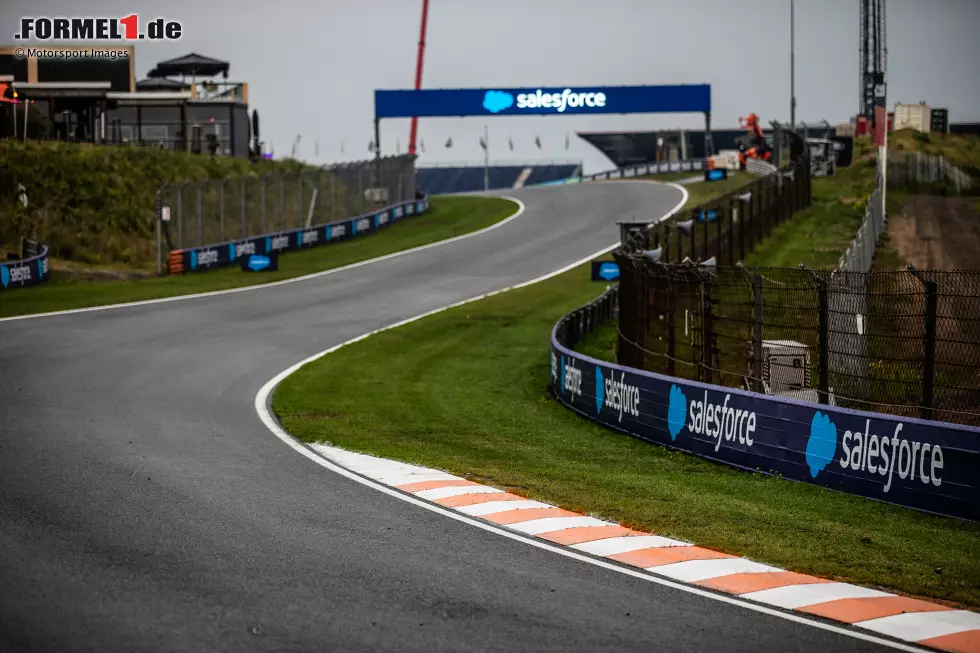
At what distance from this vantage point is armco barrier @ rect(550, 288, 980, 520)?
12.5 metres

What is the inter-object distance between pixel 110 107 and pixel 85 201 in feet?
44.4

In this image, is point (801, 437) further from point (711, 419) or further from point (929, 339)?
point (929, 339)

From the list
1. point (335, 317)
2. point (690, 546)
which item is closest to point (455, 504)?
point (690, 546)

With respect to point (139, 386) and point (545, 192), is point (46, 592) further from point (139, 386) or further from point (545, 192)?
point (545, 192)

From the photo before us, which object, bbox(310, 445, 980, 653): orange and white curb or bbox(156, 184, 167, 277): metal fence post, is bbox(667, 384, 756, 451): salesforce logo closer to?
bbox(310, 445, 980, 653): orange and white curb

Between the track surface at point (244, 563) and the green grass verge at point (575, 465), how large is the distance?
1.71 metres

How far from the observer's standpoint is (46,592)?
879 cm

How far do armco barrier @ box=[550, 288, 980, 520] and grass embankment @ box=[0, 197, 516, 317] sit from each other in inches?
805

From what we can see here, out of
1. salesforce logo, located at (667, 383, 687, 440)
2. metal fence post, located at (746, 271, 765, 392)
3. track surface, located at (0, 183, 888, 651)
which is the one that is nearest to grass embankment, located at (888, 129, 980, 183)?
metal fence post, located at (746, 271, 765, 392)

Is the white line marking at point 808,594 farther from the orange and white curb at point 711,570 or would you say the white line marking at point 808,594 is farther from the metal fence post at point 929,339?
the metal fence post at point 929,339

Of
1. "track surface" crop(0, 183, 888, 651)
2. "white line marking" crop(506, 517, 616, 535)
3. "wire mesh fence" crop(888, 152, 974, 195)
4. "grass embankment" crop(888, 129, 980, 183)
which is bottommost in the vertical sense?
"white line marking" crop(506, 517, 616, 535)

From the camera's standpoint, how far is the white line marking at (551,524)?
11.5m

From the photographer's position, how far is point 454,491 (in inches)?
524

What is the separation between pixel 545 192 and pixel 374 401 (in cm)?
5339
